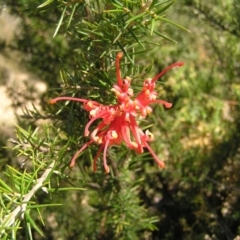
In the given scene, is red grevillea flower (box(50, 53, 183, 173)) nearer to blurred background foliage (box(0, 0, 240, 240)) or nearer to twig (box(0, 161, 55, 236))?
twig (box(0, 161, 55, 236))

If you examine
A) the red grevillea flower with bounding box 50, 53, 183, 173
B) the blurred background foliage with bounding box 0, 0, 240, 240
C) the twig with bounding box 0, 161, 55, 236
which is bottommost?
the blurred background foliage with bounding box 0, 0, 240, 240

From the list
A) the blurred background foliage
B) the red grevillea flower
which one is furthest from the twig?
the blurred background foliage

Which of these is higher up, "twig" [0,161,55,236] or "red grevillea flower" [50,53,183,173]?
"red grevillea flower" [50,53,183,173]

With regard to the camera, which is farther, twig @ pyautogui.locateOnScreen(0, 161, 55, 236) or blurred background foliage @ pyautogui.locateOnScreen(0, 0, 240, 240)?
blurred background foliage @ pyautogui.locateOnScreen(0, 0, 240, 240)

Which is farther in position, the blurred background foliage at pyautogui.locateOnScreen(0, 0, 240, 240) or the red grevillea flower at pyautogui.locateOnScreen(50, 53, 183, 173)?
the blurred background foliage at pyautogui.locateOnScreen(0, 0, 240, 240)

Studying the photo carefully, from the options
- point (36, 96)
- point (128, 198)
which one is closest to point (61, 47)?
point (36, 96)

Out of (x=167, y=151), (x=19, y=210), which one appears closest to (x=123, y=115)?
(x=19, y=210)

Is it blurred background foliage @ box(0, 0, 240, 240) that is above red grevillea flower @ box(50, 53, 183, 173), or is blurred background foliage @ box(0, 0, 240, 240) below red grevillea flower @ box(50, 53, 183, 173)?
below

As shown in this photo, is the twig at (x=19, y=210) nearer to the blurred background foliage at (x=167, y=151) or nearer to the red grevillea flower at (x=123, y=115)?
the red grevillea flower at (x=123, y=115)

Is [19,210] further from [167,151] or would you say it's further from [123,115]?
[167,151]

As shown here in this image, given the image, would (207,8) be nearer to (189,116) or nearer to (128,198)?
(189,116)
